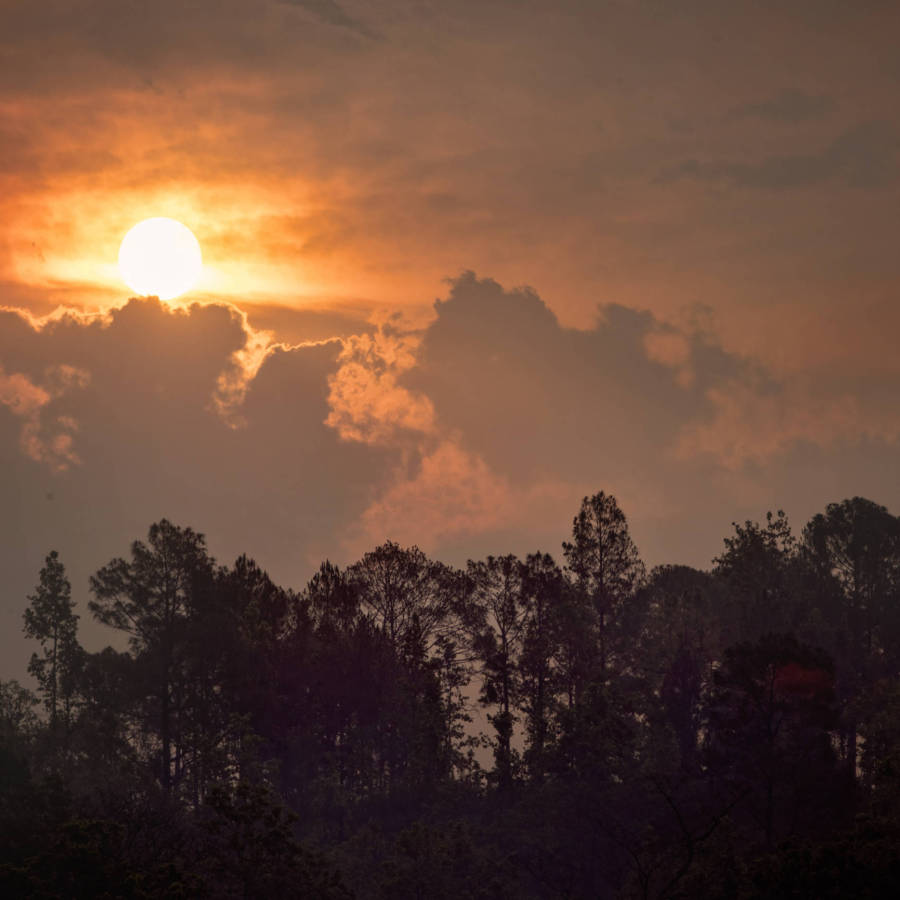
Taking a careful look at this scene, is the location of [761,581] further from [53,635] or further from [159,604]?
[53,635]

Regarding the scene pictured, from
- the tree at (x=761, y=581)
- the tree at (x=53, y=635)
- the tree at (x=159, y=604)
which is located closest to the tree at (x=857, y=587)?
the tree at (x=761, y=581)

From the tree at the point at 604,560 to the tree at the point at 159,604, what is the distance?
29.6 meters

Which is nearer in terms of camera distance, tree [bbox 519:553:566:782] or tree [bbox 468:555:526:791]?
tree [bbox 519:553:566:782]

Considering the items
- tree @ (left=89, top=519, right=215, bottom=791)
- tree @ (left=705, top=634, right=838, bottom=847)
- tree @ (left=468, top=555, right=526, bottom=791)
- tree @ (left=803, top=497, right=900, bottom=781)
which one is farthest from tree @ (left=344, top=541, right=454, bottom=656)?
tree @ (left=803, top=497, right=900, bottom=781)

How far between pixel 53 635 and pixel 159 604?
51.5ft

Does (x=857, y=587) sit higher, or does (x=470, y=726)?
(x=857, y=587)

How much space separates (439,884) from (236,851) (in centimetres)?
1475

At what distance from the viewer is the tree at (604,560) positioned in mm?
97938

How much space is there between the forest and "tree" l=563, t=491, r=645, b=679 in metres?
0.26

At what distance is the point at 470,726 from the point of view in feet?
313

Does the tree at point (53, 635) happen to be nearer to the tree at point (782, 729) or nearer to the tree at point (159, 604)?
the tree at point (159, 604)

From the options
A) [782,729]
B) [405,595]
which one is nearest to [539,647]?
[405,595]

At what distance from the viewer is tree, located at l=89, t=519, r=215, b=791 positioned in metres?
86.2

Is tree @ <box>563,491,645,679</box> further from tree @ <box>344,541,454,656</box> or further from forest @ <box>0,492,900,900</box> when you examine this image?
tree @ <box>344,541,454,656</box>
